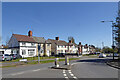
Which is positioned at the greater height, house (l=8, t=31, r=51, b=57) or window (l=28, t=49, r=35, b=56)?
house (l=8, t=31, r=51, b=57)

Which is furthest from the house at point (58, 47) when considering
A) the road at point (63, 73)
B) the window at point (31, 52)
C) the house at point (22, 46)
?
the road at point (63, 73)

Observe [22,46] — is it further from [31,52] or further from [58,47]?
[58,47]

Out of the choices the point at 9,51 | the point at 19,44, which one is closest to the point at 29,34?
the point at 19,44

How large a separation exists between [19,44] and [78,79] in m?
35.6

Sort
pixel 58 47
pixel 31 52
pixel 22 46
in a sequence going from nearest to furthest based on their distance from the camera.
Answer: pixel 22 46 < pixel 31 52 < pixel 58 47

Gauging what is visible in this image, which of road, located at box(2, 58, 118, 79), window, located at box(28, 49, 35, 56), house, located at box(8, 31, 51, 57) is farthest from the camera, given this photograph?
window, located at box(28, 49, 35, 56)

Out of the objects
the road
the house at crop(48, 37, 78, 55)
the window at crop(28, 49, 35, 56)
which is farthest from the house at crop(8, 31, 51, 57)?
the road

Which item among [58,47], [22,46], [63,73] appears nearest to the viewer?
[63,73]

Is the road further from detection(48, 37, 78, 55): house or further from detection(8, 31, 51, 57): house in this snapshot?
detection(48, 37, 78, 55): house

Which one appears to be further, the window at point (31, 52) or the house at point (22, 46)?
the window at point (31, 52)

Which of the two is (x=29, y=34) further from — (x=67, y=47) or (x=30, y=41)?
(x=67, y=47)

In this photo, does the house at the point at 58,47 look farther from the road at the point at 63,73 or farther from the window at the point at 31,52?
the road at the point at 63,73

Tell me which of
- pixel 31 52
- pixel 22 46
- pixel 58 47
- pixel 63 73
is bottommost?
pixel 63 73

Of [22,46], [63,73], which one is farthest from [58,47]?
[63,73]
